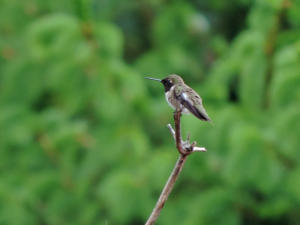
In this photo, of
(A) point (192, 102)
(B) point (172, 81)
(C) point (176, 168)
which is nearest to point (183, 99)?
(A) point (192, 102)

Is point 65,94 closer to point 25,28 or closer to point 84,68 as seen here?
point 84,68

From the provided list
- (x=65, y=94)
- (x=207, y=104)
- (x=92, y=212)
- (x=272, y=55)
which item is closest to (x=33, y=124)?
(x=65, y=94)

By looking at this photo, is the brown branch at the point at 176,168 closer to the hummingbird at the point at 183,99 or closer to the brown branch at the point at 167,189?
the brown branch at the point at 167,189

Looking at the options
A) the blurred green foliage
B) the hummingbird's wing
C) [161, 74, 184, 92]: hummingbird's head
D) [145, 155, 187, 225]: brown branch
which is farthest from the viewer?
the blurred green foliage

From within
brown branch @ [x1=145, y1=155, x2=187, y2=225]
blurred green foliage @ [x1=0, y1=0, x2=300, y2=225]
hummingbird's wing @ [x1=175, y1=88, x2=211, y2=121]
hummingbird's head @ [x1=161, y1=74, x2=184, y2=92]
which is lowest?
brown branch @ [x1=145, y1=155, x2=187, y2=225]

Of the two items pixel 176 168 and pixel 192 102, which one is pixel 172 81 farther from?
pixel 176 168

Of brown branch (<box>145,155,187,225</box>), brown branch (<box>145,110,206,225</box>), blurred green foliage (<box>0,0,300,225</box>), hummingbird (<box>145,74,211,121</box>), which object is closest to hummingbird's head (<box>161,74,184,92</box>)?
hummingbird (<box>145,74,211,121</box>)

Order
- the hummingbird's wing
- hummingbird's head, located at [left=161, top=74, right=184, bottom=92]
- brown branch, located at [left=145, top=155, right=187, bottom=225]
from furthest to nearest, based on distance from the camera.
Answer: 1. hummingbird's head, located at [left=161, top=74, right=184, bottom=92]
2. the hummingbird's wing
3. brown branch, located at [left=145, top=155, right=187, bottom=225]

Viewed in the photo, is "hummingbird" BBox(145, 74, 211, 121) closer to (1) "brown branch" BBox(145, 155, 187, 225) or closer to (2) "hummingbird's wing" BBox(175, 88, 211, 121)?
(2) "hummingbird's wing" BBox(175, 88, 211, 121)
